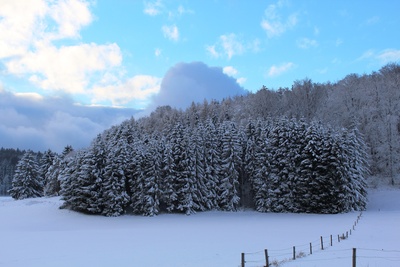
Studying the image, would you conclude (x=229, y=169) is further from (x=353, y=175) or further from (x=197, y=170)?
(x=353, y=175)

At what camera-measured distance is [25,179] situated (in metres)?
77.9

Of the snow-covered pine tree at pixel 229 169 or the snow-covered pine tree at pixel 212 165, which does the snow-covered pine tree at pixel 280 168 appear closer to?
the snow-covered pine tree at pixel 229 169

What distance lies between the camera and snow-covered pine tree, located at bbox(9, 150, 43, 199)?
77.2 meters

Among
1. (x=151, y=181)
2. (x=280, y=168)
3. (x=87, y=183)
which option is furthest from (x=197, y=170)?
(x=87, y=183)

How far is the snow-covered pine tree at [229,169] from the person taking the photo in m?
54.8

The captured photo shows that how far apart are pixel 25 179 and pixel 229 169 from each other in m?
50.6

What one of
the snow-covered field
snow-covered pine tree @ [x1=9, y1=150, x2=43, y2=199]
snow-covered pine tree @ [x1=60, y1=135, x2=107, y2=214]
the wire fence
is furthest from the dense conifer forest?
the wire fence

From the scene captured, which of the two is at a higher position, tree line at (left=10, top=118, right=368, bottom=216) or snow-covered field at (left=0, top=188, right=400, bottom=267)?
tree line at (left=10, top=118, right=368, bottom=216)

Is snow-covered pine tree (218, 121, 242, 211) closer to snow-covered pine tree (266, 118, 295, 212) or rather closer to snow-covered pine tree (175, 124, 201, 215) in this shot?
snow-covered pine tree (175, 124, 201, 215)

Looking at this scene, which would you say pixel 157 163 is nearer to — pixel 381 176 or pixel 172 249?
pixel 172 249

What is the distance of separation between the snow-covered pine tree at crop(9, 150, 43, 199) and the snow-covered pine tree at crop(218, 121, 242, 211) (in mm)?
47969

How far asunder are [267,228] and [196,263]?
18.6 m

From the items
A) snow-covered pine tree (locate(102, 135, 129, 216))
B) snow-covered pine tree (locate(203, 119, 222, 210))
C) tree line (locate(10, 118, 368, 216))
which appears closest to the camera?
snow-covered pine tree (locate(102, 135, 129, 216))

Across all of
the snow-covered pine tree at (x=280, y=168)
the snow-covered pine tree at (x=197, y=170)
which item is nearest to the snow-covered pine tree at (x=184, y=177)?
the snow-covered pine tree at (x=197, y=170)
